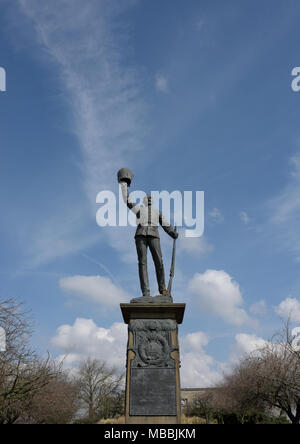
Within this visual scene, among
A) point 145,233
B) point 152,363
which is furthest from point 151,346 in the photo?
point 145,233

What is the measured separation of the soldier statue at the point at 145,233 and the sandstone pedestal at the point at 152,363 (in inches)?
26.6

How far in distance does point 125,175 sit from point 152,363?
4.10m

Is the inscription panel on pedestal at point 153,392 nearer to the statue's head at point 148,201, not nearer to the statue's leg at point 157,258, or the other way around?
the statue's leg at point 157,258

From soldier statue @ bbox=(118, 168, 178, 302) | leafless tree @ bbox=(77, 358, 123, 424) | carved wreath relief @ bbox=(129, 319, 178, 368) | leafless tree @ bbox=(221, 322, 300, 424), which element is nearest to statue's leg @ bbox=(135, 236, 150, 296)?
soldier statue @ bbox=(118, 168, 178, 302)

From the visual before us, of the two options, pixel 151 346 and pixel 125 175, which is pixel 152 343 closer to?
pixel 151 346

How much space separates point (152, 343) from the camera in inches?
278

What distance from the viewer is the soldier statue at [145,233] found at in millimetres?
8164

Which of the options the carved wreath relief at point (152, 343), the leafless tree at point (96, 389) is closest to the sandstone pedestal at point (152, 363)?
the carved wreath relief at point (152, 343)

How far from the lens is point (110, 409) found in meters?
47.6

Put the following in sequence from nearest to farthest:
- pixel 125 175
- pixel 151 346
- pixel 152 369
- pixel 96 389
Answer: pixel 152 369 → pixel 151 346 → pixel 125 175 → pixel 96 389

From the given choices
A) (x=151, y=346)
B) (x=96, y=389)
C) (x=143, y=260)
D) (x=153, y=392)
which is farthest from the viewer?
(x=96, y=389)
